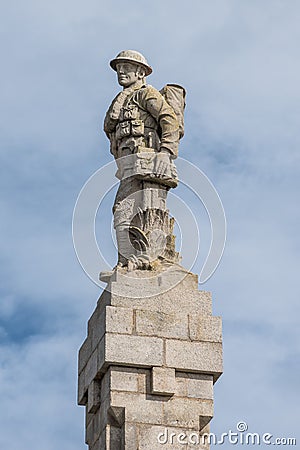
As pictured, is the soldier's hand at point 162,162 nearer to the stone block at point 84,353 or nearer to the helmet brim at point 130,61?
the helmet brim at point 130,61

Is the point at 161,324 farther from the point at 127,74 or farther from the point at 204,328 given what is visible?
the point at 127,74

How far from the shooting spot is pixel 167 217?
15812 mm

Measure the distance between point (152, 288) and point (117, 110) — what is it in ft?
10.2

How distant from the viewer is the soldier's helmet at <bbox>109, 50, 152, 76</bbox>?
16844 mm

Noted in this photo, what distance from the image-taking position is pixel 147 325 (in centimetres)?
1467

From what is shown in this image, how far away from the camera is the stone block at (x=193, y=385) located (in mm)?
14539

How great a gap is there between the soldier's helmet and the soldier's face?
72mm

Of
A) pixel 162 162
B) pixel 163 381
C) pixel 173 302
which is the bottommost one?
pixel 163 381

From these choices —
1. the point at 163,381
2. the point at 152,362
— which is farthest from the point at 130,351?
the point at 163,381

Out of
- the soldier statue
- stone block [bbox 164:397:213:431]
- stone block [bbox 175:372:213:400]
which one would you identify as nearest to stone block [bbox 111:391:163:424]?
stone block [bbox 164:397:213:431]

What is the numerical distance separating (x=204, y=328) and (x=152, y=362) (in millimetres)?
936

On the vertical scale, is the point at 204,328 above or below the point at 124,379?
above

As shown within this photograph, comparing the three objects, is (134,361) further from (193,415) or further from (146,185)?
(146,185)

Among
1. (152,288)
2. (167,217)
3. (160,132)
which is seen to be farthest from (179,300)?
(160,132)
